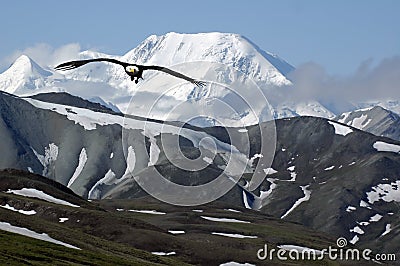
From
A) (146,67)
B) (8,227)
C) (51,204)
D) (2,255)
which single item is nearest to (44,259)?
(2,255)

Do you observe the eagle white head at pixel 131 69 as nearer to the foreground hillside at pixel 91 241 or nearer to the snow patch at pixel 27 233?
the foreground hillside at pixel 91 241

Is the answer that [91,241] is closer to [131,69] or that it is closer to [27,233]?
[27,233]

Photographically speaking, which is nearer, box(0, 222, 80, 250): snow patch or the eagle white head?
the eagle white head

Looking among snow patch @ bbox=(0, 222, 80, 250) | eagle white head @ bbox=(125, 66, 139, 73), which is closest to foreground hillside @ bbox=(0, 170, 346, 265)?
snow patch @ bbox=(0, 222, 80, 250)

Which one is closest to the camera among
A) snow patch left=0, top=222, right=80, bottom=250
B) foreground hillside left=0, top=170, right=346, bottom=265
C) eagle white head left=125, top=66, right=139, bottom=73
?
eagle white head left=125, top=66, right=139, bottom=73

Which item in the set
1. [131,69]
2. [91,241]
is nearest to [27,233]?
[91,241]

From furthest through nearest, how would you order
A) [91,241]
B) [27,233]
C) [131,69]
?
[91,241] < [27,233] < [131,69]

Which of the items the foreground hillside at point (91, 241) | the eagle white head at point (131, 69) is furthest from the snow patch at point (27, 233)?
the eagle white head at point (131, 69)

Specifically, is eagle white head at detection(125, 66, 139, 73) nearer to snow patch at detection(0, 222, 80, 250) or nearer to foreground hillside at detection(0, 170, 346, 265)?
foreground hillside at detection(0, 170, 346, 265)

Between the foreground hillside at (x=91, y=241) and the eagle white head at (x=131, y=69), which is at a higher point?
the foreground hillside at (x=91, y=241)

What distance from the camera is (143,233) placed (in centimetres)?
18525

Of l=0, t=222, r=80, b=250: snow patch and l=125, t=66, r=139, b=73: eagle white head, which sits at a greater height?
l=0, t=222, r=80, b=250: snow patch

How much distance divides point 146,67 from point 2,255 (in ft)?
190

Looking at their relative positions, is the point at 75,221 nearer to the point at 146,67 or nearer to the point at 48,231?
the point at 48,231
